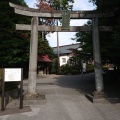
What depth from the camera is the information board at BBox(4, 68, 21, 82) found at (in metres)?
9.27

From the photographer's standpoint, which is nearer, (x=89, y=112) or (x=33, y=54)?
(x=89, y=112)

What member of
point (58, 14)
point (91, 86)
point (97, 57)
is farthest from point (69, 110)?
point (91, 86)

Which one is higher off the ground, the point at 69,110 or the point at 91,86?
the point at 91,86

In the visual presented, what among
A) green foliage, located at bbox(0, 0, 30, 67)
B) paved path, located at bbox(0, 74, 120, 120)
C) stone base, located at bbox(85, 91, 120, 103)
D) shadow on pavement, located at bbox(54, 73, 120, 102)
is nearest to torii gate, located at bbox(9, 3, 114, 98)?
stone base, located at bbox(85, 91, 120, 103)

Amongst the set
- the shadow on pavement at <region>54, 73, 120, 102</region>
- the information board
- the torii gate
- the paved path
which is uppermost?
the torii gate

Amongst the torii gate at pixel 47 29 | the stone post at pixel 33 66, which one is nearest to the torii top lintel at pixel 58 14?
the torii gate at pixel 47 29

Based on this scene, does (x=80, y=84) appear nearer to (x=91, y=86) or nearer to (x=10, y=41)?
(x=91, y=86)

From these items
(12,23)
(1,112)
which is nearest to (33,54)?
(1,112)

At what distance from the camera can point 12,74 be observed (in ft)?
31.0

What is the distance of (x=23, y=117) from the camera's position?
26.5 feet

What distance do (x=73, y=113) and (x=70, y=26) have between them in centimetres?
500

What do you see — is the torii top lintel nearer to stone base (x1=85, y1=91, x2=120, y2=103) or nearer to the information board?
the information board

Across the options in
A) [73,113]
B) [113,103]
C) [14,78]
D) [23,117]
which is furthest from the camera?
[113,103]

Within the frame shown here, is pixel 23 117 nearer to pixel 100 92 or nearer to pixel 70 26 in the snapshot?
pixel 100 92
